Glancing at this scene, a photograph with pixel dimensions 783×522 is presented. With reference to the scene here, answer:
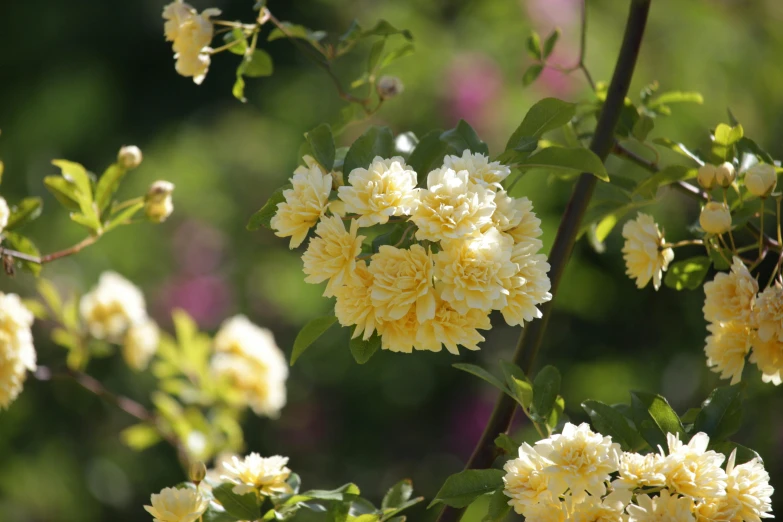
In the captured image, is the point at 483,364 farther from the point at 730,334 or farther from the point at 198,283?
the point at 730,334

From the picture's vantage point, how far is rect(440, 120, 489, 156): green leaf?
18.8 inches

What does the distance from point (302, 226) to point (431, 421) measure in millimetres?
1756

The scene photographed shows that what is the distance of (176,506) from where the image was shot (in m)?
0.46

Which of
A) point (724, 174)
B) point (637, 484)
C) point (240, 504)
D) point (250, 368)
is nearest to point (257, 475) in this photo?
point (240, 504)

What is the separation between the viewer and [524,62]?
7.02ft

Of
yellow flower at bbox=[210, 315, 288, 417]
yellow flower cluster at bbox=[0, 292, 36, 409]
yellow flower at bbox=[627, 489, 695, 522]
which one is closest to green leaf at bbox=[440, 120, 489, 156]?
yellow flower at bbox=[627, 489, 695, 522]

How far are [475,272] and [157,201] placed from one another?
32 cm

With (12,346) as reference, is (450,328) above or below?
above

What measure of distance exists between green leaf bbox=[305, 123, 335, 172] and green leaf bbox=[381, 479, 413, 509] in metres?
0.21

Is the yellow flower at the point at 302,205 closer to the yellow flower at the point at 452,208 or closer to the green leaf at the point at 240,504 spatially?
the yellow flower at the point at 452,208

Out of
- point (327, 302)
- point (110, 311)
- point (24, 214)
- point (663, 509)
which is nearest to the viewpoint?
point (663, 509)

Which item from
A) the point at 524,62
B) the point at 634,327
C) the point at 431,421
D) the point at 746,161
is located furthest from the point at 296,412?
the point at 746,161

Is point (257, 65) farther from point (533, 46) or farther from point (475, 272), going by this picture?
point (475, 272)

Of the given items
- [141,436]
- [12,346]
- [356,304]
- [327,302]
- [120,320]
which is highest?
[356,304]
